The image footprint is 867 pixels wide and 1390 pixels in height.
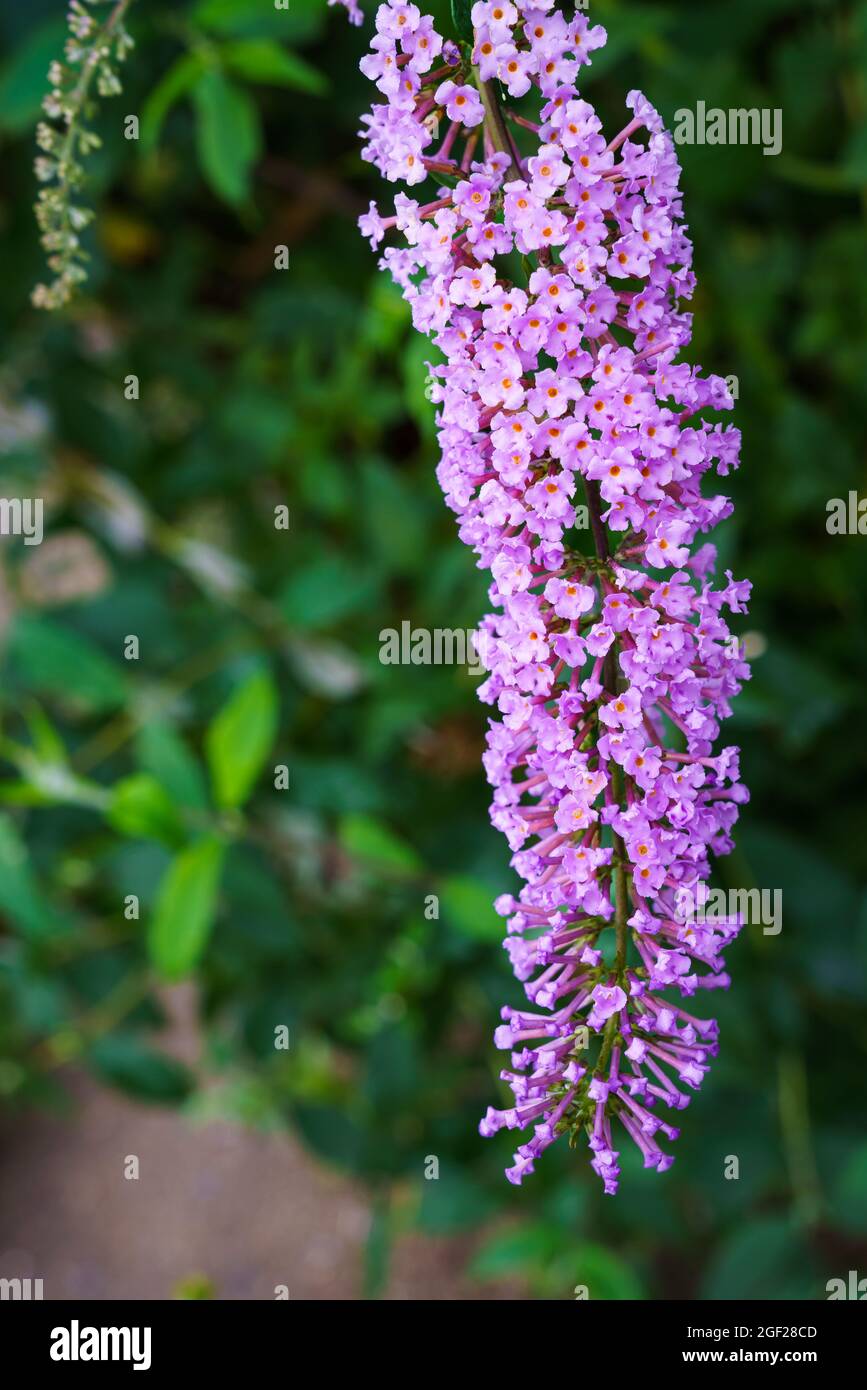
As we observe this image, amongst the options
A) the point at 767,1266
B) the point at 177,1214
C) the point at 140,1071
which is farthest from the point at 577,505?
the point at 177,1214

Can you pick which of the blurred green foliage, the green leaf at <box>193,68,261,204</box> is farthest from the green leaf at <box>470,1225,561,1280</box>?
the green leaf at <box>193,68,261,204</box>

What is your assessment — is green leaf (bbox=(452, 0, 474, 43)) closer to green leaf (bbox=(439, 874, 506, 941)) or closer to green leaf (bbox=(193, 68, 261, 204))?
green leaf (bbox=(193, 68, 261, 204))

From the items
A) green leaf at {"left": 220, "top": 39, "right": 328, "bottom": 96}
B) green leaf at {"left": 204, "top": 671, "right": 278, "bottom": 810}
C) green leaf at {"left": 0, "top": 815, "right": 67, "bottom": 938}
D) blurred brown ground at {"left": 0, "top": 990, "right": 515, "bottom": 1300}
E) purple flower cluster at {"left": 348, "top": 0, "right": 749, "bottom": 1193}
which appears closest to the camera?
purple flower cluster at {"left": 348, "top": 0, "right": 749, "bottom": 1193}

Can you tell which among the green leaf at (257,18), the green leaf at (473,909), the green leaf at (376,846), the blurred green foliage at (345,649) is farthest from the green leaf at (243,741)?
the green leaf at (257,18)

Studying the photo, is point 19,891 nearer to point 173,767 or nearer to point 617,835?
point 173,767

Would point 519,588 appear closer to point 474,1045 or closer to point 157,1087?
point 157,1087

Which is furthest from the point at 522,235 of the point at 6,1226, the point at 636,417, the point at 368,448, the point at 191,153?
the point at 6,1226

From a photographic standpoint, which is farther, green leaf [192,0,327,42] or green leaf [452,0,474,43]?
green leaf [192,0,327,42]
